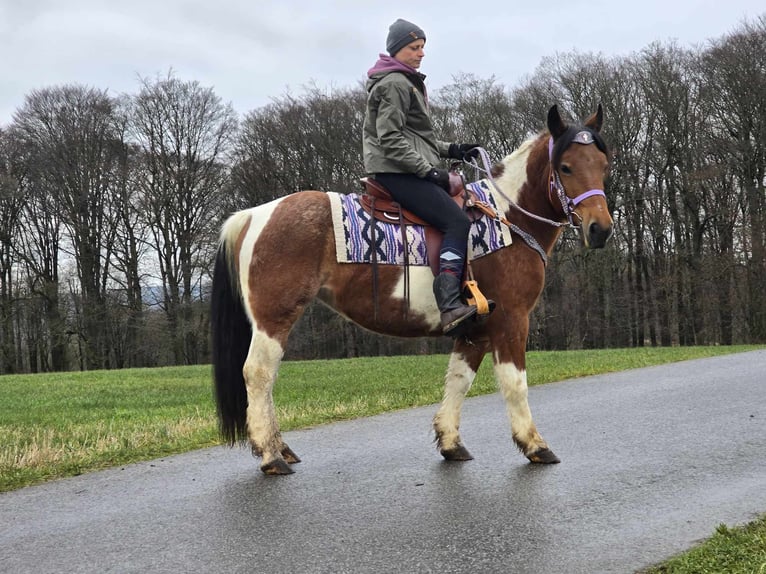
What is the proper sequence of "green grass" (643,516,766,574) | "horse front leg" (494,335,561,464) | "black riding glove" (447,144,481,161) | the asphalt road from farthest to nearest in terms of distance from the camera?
"black riding glove" (447,144,481,161) → "horse front leg" (494,335,561,464) → the asphalt road → "green grass" (643,516,766,574)

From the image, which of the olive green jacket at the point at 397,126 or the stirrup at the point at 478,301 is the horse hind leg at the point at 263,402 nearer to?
the stirrup at the point at 478,301

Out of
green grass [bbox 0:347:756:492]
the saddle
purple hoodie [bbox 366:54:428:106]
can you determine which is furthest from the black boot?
green grass [bbox 0:347:756:492]

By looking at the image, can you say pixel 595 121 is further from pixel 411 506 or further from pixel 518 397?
pixel 411 506

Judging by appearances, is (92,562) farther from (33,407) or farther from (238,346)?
(33,407)

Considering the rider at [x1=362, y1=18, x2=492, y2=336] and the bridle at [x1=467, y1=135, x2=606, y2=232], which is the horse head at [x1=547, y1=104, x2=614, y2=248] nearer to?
the bridle at [x1=467, y1=135, x2=606, y2=232]

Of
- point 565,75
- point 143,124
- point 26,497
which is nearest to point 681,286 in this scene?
point 565,75

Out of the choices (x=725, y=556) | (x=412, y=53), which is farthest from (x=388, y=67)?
(x=725, y=556)

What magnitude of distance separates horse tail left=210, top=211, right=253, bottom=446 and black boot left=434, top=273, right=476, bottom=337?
1.55m

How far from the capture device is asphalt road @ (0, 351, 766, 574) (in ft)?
12.0

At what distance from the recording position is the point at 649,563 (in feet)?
11.3

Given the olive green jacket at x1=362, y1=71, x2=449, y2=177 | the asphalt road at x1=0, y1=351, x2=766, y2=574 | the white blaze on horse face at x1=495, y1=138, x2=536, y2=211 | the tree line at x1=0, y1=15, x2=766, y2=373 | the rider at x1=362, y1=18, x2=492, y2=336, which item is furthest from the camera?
the tree line at x1=0, y1=15, x2=766, y2=373

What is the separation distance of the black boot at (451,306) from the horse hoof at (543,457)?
105 centimetres

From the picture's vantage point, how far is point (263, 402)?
559 centimetres

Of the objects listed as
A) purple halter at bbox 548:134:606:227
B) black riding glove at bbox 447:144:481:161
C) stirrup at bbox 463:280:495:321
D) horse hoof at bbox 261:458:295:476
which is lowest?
horse hoof at bbox 261:458:295:476
